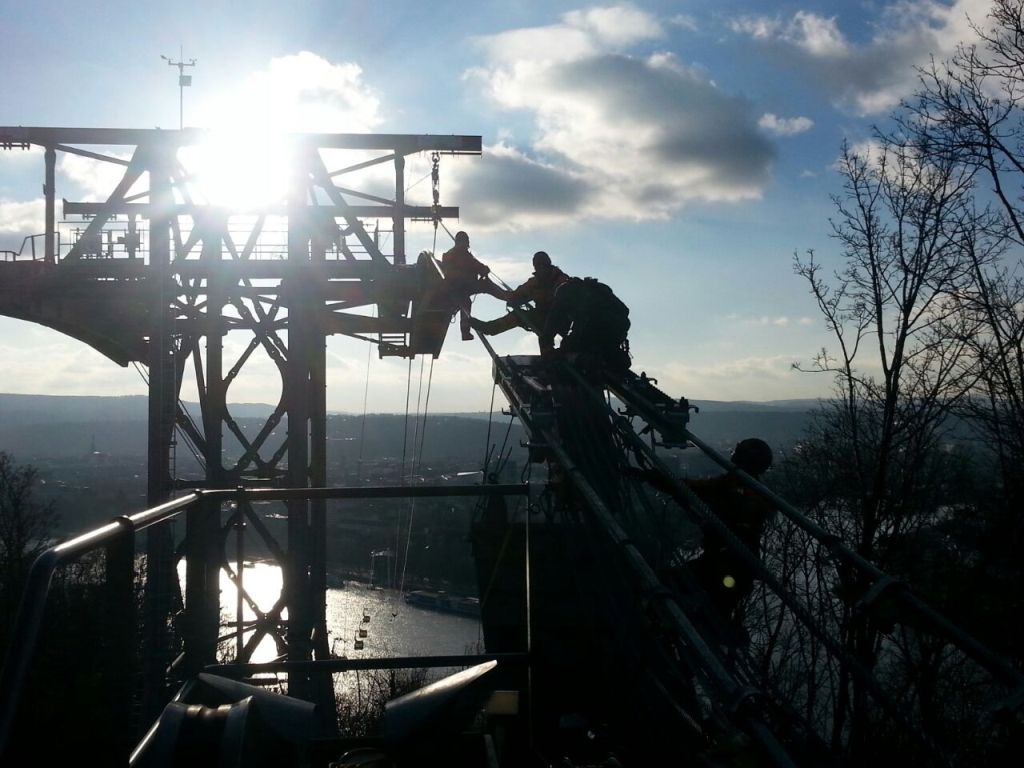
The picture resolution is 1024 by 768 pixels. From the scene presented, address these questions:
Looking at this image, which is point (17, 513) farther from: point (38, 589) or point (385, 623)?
point (38, 589)

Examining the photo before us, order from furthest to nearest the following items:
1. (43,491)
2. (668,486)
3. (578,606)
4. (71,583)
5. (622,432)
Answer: (43,491) < (578,606) < (622,432) < (668,486) < (71,583)

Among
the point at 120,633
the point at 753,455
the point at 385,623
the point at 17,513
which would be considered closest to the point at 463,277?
the point at 753,455

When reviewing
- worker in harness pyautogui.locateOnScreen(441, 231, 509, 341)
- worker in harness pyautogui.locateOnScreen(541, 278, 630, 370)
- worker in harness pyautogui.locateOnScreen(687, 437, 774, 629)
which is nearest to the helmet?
worker in harness pyautogui.locateOnScreen(687, 437, 774, 629)

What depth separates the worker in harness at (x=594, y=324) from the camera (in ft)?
25.9

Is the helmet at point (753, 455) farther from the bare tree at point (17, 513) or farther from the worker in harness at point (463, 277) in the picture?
the bare tree at point (17, 513)

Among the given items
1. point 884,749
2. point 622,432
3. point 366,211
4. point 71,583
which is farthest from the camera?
point 366,211

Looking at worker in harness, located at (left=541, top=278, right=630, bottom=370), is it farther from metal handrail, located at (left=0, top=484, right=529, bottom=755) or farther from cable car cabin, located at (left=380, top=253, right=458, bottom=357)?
metal handrail, located at (left=0, top=484, right=529, bottom=755)

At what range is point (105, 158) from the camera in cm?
1188

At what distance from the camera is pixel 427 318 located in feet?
38.9

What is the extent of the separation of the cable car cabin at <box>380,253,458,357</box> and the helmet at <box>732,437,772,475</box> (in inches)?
221

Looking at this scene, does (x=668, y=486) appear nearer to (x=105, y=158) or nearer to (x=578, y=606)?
(x=578, y=606)

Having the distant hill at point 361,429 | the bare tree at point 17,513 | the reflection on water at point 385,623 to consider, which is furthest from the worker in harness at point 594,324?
the reflection on water at point 385,623

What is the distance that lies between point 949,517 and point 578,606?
7.66 m

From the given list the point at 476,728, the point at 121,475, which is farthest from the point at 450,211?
the point at 121,475
